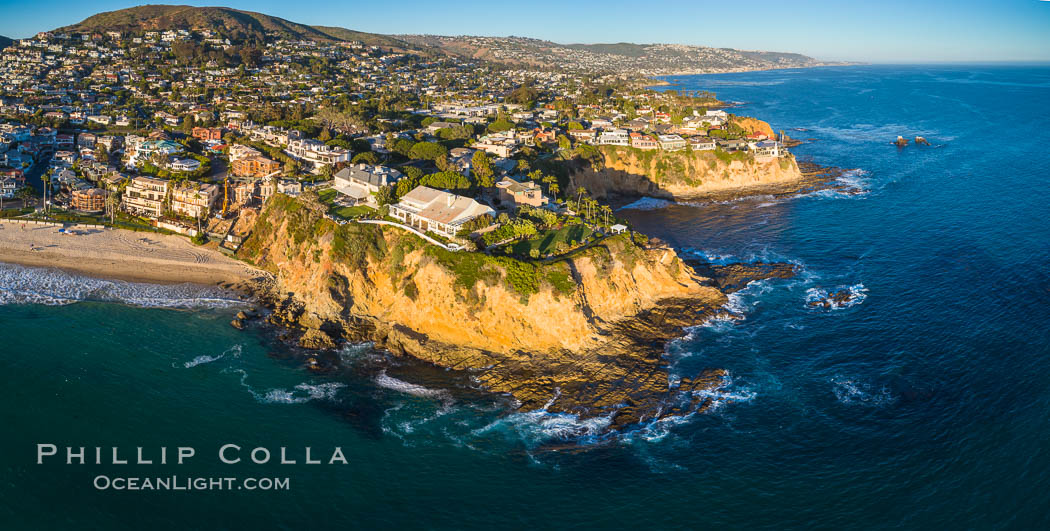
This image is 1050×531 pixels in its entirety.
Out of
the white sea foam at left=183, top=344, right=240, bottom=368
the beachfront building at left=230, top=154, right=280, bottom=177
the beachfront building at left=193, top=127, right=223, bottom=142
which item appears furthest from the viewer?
the beachfront building at left=193, top=127, right=223, bottom=142

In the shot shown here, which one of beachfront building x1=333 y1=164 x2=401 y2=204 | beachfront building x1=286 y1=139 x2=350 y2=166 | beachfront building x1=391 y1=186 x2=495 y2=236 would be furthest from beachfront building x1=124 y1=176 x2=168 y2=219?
beachfront building x1=391 y1=186 x2=495 y2=236

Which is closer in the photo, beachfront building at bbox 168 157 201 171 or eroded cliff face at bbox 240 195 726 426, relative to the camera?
eroded cliff face at bbox 240 195 726 426

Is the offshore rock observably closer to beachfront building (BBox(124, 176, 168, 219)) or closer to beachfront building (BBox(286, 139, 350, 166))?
beachfront building (BBox(286, 139, 350, 166))

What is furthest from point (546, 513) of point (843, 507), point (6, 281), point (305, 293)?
point (6, 281)

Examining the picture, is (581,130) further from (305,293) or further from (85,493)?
(85,493)

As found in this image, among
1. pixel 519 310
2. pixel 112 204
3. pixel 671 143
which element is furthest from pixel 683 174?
pixel 112 204

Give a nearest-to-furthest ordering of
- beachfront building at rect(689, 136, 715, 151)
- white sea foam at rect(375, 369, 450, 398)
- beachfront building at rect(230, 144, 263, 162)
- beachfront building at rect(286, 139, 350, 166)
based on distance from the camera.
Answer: white sea foam at rect(375, 369, 450, 398)
beachfront building at rect(286, 139, 350, 166)
beachfront building at rect(230, 144, 263, 162)
beachfront building at rect(689, 136, 715, 151)

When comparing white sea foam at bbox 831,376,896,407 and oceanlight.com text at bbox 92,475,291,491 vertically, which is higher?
white sea foam at bbox 831,376,896,407
